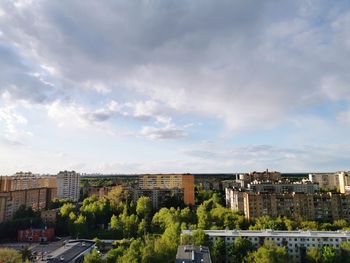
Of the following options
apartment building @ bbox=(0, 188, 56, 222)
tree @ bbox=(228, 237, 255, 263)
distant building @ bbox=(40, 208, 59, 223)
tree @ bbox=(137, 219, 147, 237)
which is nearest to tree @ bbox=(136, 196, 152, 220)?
tree @ bbox=(137, 219, 147, 237)

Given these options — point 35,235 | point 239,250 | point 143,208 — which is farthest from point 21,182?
point 239,250

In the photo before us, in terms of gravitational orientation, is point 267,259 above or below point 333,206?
below

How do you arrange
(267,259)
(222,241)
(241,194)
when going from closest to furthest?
(267,259), (222,241), (241,194)

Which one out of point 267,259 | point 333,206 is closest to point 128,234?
point 267,259

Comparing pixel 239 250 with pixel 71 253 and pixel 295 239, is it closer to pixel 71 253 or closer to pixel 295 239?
pixel 295 239

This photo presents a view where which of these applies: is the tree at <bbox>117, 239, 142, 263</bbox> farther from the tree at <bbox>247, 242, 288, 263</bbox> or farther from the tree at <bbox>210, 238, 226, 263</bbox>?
the tree at <bbox>247, 242, 288, 263</bbox>

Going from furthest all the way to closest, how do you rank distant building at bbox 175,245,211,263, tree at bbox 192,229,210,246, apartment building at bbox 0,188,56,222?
apartment building at bbox 0,188,56,222
tree at bbox 192,229,210,246
distant building at bbox 175,245,211,263

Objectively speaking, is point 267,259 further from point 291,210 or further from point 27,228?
point 27,228

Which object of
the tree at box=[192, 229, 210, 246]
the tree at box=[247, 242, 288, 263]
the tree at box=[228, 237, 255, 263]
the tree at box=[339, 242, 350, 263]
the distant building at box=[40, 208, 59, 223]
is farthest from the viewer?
the distant building at box=[40, 208, 59, 223]
